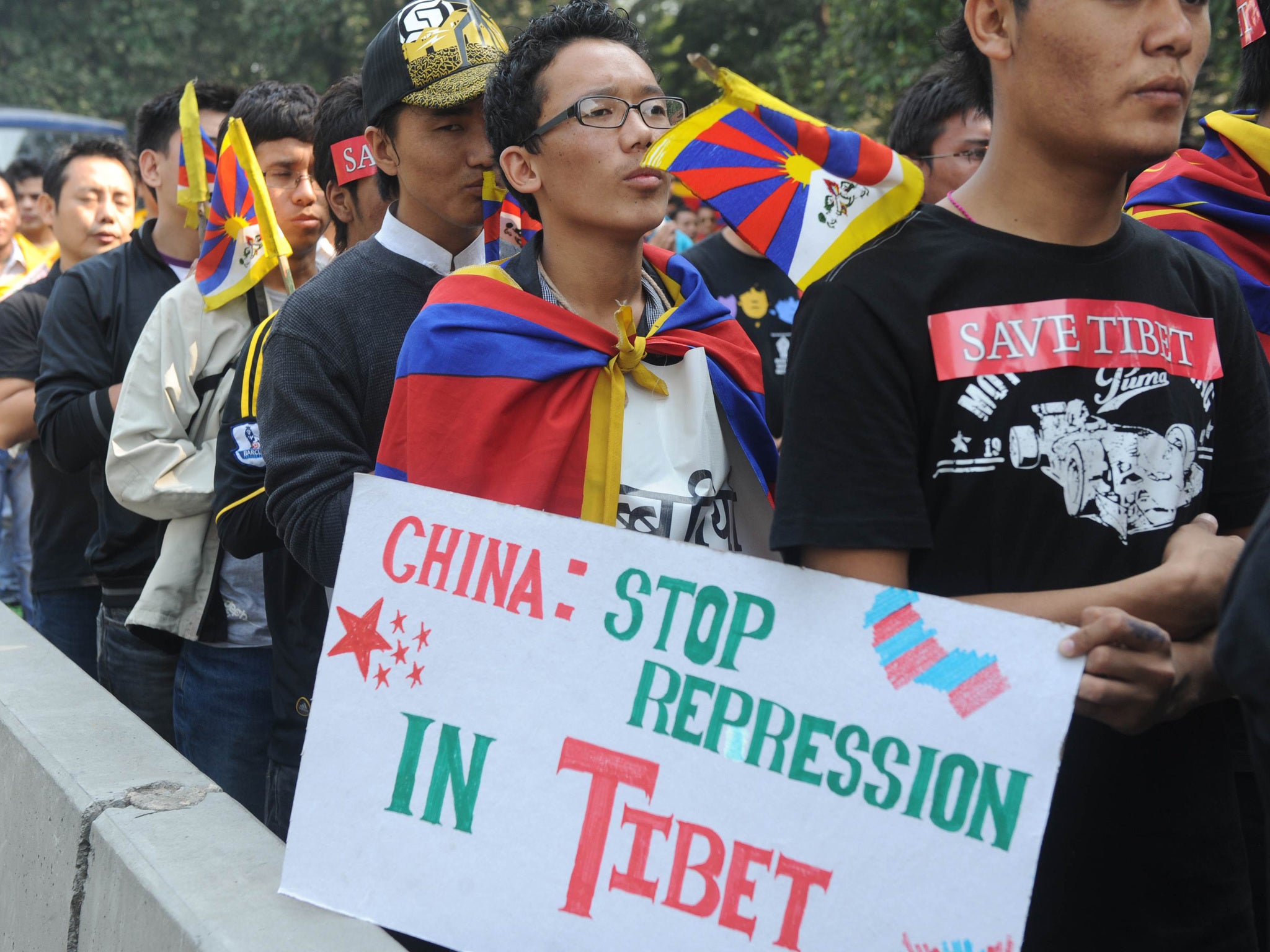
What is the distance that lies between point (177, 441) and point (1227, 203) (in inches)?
101

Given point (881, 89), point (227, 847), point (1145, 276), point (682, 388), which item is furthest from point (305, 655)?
point (881, 89)

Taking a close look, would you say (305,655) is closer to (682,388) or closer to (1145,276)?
(682,388)

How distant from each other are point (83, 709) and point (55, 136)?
1785 centimetres

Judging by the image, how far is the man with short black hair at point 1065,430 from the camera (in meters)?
1.67

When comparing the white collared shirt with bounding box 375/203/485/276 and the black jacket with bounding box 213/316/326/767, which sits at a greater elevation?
the white collared shirt with bounding box 375/203/485/276

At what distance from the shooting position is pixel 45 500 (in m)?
4.55

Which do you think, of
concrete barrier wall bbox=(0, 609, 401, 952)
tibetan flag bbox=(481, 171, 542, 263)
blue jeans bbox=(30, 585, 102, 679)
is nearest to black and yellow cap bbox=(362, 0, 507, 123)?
tibetan flag bbox=(481, 171, 542, 263)

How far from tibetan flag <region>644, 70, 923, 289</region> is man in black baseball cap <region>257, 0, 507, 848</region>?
0.98 m

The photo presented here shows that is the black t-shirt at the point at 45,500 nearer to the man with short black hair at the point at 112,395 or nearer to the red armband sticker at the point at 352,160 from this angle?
the man with short black hair at the point at 112,395

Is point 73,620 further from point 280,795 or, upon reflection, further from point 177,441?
point 280,795

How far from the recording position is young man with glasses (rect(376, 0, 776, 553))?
2178 millimetres

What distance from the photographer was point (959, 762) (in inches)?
63.6

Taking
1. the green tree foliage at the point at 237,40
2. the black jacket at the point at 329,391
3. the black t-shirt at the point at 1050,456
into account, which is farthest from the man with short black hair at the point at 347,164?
the green tree foliage at the point at 237,40

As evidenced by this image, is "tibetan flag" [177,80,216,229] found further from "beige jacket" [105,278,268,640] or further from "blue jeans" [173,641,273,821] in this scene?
"blue jeans" [173,641,273,821]
